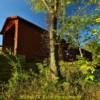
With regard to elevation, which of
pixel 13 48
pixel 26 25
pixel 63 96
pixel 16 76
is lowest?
pixel 63 96

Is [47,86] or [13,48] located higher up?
[13,48]

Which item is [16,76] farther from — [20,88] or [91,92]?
[91,92]

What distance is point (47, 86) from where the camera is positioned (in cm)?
1088

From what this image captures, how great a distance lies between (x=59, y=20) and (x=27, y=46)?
818 centimetres

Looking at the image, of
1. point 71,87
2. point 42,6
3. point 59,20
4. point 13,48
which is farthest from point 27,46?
point 71,87

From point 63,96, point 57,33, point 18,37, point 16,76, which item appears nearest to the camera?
point 63,96

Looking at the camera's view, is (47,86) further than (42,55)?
No

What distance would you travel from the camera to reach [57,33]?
20.4m

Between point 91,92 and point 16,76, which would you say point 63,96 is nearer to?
point 91,92

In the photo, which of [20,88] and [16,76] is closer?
[20,88]

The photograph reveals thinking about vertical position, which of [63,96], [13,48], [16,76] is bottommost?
[63,96]

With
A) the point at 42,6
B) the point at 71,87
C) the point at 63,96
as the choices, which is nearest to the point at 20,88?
the point at 63,96

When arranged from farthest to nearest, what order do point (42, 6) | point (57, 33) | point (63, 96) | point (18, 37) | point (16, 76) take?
point (18, 37), point (42, 6), point (57, 33), point (16, 76), point (63, 96)

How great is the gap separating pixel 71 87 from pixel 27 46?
55.9ft
